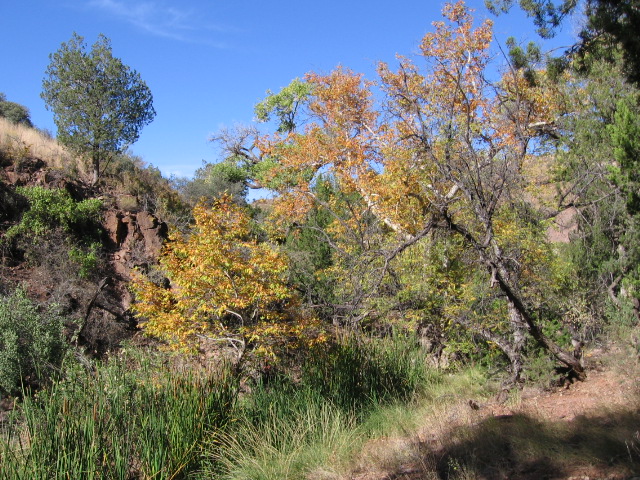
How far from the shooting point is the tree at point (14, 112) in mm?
33369

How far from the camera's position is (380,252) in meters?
7.53

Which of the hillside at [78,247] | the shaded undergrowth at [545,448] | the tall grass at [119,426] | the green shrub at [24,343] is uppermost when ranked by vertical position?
the hillside at [78,247]

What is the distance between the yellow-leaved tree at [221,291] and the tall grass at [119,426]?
175 cm

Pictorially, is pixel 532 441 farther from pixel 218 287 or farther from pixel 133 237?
pixel 133 237

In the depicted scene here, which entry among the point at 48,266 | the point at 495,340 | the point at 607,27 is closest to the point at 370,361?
the point at 495,340

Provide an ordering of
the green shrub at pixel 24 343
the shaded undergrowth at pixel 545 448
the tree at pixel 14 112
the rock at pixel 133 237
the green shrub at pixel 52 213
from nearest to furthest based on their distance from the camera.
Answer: the shaded undergrowth at pixel 545 448 < the green shrub at pixel 24 343 < the green shrub at pixel 52 213 < the rock at pixel 133 237 < the tree at pixel 14 112

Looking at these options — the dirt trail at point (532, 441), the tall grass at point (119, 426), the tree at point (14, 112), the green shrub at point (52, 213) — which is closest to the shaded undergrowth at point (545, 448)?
the dirt trail at point (532, 441)

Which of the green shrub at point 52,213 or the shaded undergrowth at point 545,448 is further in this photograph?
the green shrub at point 52,213

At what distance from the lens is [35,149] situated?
1997 centimetres

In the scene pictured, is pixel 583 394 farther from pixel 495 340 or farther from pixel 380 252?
pixel 380 252

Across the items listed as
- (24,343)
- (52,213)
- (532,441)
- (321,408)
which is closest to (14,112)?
(52,213)

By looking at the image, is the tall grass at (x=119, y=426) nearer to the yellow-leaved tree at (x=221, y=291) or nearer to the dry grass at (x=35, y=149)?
the yellow-leaved tree at (x=221, y=291)

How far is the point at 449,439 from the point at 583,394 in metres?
2.43

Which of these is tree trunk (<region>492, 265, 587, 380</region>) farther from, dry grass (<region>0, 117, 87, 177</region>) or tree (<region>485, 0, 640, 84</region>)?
dry grass (<region>0, 117, 87, 177</region>)
